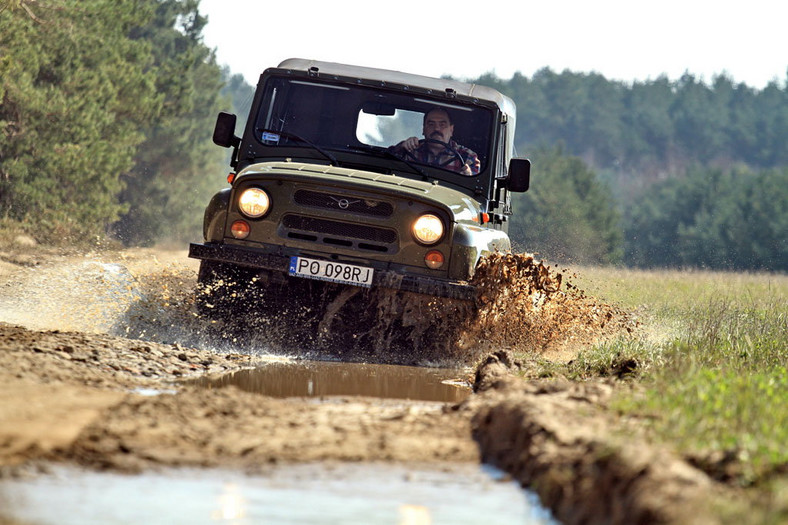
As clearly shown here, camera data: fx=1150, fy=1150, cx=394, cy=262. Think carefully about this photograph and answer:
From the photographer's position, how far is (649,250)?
71.4m

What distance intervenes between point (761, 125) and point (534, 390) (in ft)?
337

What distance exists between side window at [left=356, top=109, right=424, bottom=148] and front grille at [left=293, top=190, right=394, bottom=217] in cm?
104

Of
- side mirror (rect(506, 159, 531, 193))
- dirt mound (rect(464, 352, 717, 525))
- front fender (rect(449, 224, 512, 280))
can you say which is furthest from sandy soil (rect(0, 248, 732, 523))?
side mirror (rect(506, 159, 531, 193))

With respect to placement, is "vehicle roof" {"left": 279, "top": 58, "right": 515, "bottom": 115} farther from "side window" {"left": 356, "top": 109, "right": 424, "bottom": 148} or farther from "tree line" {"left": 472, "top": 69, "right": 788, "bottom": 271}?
"tree line" {"left": 472, "top": 69, "right": 788, "bottom": 271}

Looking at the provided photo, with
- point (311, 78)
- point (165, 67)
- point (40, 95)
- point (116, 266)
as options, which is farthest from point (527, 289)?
point (165, 67)

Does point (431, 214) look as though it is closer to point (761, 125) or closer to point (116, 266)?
point (116, 266)

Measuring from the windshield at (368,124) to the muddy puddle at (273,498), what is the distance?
17.0 ft

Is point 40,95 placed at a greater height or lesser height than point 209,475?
greater

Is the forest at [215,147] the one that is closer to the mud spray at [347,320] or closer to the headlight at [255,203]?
the headlight at [255,203]

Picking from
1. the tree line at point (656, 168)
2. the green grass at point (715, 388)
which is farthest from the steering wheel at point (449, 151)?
the tree line at point (656, 168)

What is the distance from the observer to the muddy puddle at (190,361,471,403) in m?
6.50

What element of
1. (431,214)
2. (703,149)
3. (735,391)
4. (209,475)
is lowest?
(209,475)

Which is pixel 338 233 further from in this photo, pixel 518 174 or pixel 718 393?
pixel 718 393

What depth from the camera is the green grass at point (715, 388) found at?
13.2ft
